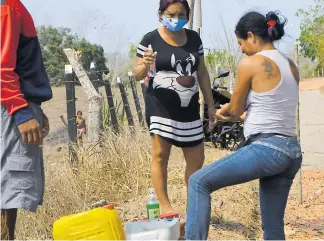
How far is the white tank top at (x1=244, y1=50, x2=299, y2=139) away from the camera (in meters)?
4.35

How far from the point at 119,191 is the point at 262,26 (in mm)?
3166

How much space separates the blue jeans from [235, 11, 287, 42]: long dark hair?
0.64 m

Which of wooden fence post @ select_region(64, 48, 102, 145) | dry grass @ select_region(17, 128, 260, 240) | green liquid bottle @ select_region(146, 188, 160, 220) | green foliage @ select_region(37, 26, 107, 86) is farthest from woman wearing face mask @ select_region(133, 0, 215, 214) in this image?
green foliage @ select_region(37, 26, 107, 86)

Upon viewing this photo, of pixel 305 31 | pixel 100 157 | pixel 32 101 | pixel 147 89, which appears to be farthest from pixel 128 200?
pixel 305 31

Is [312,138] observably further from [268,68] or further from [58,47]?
[58,47]

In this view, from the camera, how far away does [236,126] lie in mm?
13430

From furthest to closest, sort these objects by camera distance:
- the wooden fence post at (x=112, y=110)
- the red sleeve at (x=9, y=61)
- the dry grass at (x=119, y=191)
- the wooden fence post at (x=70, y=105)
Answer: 1. the wooden fence post at (x=112, y=110)
2. the wooden fence post at (x=70, y=105)
3. the dry grass at (x=119, y=191)
4. the red sleeve at (x=9, y=61)

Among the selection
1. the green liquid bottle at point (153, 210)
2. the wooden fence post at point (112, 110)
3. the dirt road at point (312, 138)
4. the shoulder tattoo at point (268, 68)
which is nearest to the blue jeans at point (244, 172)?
the shoulder tattoo at point (268, 68)

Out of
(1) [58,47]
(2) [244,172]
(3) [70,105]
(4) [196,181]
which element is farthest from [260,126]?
(1) [58,47]

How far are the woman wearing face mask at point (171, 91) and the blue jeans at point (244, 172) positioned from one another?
1.02m

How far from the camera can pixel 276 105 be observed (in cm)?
436

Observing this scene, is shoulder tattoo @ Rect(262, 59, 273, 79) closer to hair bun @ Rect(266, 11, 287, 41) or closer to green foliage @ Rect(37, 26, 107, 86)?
hair bun @ Rect(266, 11, 287, 41)

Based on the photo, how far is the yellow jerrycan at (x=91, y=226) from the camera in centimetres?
414

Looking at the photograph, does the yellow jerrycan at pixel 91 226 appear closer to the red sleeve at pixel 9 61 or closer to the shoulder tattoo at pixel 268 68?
the red sleeve at pixel 9 61
